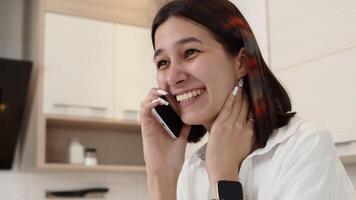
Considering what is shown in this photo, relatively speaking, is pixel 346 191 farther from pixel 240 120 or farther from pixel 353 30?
pixel 353 30

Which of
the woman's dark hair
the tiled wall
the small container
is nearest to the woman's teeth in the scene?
the woman's dark hair

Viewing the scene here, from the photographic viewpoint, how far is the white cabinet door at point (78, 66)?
94.2 inches

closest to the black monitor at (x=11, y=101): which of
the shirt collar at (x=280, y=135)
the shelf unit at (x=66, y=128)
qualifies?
the shelf unit at (x=66, y=128)

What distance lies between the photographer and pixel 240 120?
103cm

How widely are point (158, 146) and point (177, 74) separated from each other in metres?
Result: 0.28

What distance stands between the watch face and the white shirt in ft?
0.16

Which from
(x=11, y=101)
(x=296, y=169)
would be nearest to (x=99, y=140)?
(x=11, y=101)

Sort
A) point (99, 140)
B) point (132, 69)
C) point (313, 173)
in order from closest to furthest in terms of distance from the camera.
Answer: point (313, 173) → point (132, 69) → point (99, 140)

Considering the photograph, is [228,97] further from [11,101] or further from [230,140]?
[11,101]

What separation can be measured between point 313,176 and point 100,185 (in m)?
2.00

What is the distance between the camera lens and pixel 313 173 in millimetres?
862

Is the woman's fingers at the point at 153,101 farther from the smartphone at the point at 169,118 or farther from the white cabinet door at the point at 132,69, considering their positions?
the white cabinet door at the point at 132,69

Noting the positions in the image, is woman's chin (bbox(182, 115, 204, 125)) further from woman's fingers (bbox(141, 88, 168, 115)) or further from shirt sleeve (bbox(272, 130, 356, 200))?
shirt sleeve (bbox(272, 130, 356, 200))

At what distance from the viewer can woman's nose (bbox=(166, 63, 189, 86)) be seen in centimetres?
102
